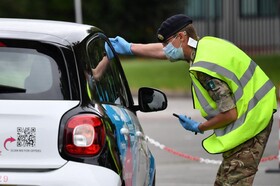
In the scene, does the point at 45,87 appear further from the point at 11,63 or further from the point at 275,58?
the point at 275,58

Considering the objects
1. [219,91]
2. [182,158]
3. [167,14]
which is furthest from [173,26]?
[167,14]

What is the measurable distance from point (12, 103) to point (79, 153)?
19.0 inches

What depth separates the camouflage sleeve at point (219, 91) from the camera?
260 inches

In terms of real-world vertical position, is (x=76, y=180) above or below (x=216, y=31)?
above

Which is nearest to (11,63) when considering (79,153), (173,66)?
(79,153)

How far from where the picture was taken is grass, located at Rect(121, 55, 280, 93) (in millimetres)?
28861

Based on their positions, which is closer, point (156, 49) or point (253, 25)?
point (156, 49)

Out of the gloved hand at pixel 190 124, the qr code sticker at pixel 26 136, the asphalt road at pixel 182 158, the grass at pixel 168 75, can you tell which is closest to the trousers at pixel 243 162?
the gloved hand at pixel 190 124

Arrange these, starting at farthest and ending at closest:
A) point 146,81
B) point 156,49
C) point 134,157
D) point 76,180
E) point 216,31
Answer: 1. point 216,31
2. point 146,81
3. point 156,49
4. point 134,157
5. point 76,180

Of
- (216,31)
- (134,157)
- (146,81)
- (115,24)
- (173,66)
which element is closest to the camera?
(134,157)

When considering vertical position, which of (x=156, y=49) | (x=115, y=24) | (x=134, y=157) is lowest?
(x=115, y=24)

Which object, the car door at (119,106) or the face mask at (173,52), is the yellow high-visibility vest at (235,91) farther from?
the car door at (119,106)

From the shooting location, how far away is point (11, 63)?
605 cm

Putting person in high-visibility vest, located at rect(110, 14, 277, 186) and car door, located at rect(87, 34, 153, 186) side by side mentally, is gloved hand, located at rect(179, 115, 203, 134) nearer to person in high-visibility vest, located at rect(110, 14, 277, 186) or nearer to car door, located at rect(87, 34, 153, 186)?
person in high-visibility vest, located at rect(110, 14, 277, 186)
